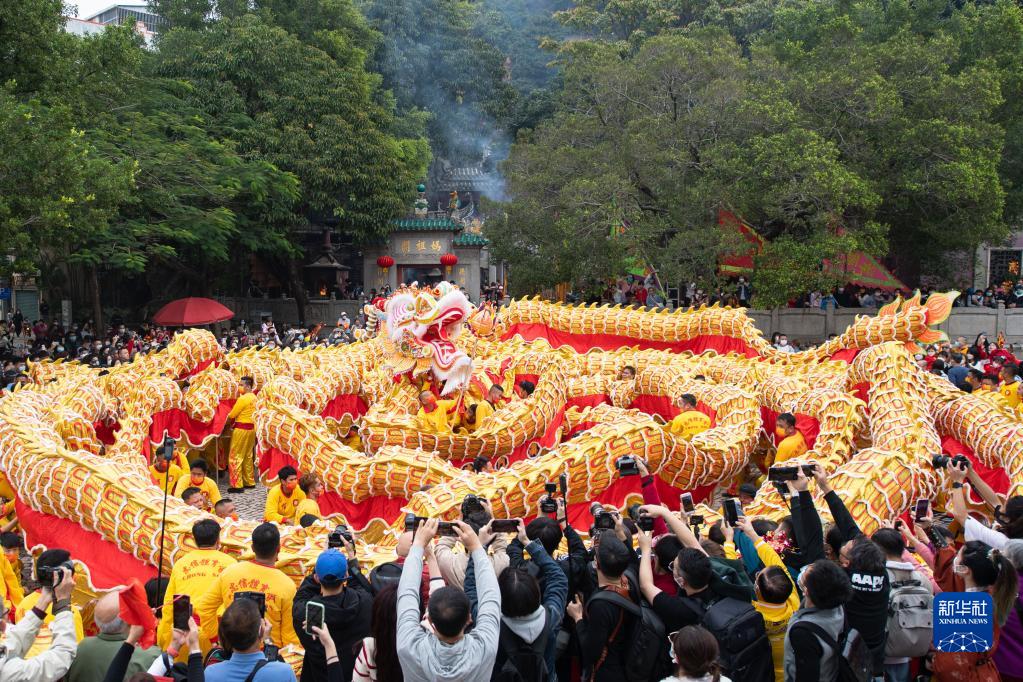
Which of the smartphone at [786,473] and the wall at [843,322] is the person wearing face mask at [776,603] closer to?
the smartphone at [786,473]

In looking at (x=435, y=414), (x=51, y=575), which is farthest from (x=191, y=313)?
(x=51, y=575)

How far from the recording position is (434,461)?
22.0 feet

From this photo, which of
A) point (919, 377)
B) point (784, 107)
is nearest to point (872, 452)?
point (919, 377)

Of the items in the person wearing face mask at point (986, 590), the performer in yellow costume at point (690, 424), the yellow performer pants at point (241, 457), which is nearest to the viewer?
the person wearing face mask at point (986, 590)

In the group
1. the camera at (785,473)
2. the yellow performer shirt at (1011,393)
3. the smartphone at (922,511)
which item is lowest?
the smartphone at (922,511)

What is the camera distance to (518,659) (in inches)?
127

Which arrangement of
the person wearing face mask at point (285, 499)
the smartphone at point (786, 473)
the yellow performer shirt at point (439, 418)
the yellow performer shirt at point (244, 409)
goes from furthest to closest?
the yellow performer shirt at point (244, 409) < the yellow performer shirt at point (439, 418) < the person wearing face mask at point (285, 499) < the smartphone at point (786, 473)

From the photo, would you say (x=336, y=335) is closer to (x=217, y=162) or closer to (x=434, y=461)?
(x=217, y=162)

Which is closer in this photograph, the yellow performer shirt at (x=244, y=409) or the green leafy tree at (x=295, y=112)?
the yellow performer shirt at (x=244, y=409)

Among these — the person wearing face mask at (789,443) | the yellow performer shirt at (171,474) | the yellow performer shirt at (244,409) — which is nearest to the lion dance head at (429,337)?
the yellow performer shirt at (244,409)

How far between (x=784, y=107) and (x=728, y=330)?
7.62 m

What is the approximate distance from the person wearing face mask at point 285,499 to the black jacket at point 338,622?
120 inches

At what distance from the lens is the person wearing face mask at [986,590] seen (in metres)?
3.68

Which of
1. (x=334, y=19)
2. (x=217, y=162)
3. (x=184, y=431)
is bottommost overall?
(x=184, y=431)
